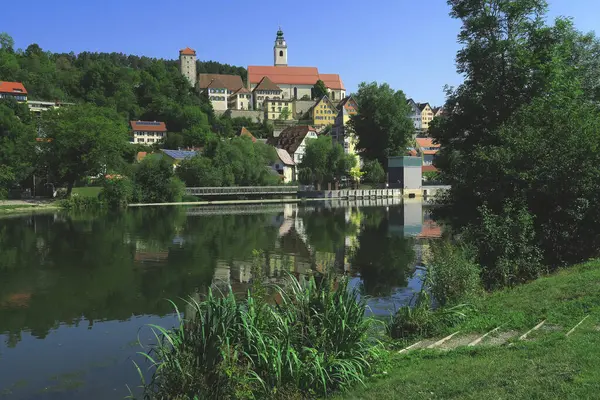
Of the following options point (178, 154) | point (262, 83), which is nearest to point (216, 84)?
point (262, 83)

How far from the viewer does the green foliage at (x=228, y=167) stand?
67125 mm

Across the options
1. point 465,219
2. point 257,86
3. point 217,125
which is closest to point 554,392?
point 465,219

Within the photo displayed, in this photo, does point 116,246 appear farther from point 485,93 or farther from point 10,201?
point 10,201

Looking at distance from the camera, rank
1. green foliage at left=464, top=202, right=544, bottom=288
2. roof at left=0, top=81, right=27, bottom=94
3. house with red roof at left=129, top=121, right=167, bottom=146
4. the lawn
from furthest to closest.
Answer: house with red roof at left=129, top=121, right=167, bottom=146
roof at left=0, top=81, right=27, bottom=94
the lawn
green foliage at left=464, top=202, right=544, bottom=288

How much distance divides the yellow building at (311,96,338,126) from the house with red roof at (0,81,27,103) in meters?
61.3

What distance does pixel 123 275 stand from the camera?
17562 millimetres

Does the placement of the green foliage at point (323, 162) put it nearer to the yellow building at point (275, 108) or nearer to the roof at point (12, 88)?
the yellow building at point (275, 108)

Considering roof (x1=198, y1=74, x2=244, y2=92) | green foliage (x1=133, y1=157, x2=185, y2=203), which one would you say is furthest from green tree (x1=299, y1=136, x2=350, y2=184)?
roof (x1=198, y1=74, x2=244, y2=92)

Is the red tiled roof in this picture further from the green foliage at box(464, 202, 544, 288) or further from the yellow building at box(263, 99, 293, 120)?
the green foliage at box(464, 202, 544, 288)

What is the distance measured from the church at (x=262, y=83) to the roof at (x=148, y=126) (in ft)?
99.7

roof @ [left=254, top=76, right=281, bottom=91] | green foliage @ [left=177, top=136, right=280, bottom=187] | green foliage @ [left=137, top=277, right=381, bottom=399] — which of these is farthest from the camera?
roof @ [left=254, top=76, right=281, bottom=91]

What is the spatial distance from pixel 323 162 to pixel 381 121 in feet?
41.8

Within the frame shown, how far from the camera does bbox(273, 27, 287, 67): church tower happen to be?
15888cm

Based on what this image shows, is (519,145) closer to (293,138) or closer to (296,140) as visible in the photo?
(296,140)
